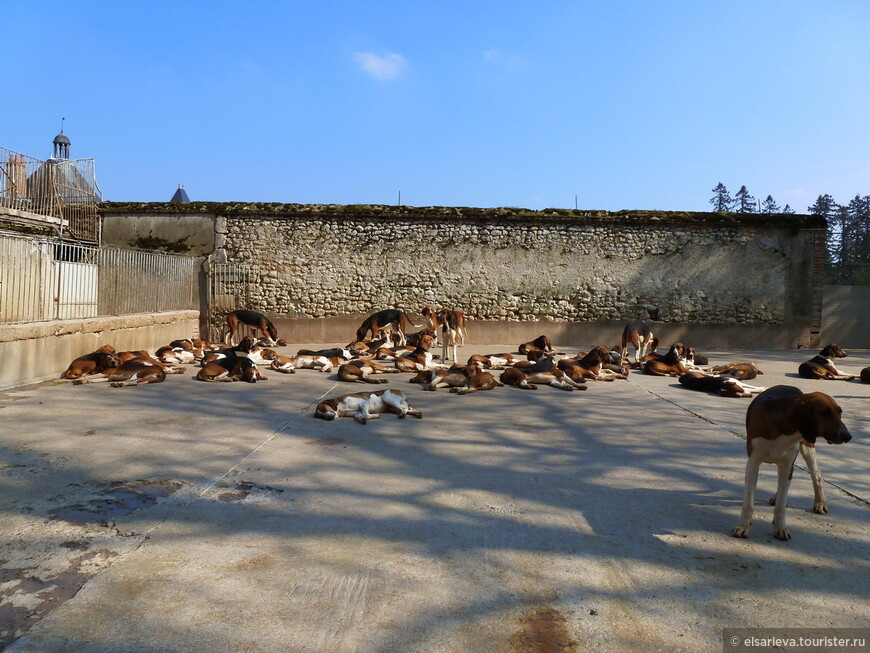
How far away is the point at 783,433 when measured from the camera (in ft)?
12.4

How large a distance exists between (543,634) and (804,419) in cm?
203

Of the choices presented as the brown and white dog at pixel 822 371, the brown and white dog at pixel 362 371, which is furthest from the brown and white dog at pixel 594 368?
the brown and white dog at pixel 822 371

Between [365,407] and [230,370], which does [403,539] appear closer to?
[365,407]

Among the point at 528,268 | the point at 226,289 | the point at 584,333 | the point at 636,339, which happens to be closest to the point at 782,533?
the point at 636,339

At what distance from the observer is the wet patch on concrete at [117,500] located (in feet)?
13.7

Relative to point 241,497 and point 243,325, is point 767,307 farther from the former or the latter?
point 241,497

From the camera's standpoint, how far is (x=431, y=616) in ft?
9.66

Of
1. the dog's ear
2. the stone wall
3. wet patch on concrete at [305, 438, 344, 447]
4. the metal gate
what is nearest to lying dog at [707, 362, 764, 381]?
the stone wall

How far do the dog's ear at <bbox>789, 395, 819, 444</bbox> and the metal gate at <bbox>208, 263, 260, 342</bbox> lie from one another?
16.5m

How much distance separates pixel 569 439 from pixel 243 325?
1292 centimetres

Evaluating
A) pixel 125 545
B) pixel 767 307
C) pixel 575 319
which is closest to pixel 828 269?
pixel 767 307

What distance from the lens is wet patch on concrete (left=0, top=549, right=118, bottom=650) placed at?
2.81 meters

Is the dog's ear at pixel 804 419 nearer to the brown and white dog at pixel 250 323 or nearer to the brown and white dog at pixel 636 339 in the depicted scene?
the brown and white dog at pixel 636 339

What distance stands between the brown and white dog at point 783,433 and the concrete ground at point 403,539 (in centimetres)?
23
